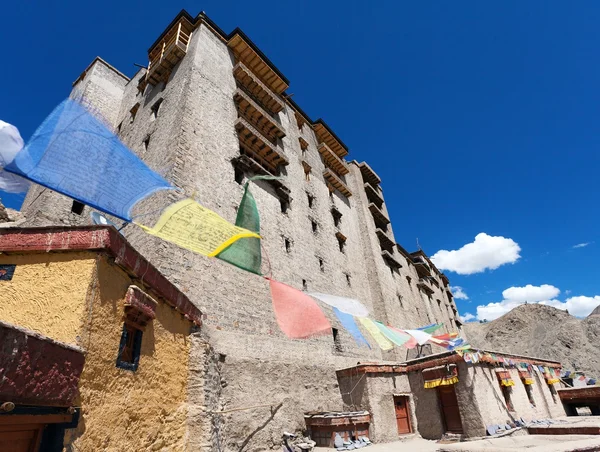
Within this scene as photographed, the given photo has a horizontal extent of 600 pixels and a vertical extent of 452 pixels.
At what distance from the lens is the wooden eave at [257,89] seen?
1767 cm

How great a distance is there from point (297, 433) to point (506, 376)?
8.72 metres

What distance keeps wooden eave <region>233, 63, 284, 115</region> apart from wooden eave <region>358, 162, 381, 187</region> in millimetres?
12199

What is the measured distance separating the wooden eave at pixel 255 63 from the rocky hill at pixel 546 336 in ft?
160

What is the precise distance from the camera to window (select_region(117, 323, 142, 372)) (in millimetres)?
4766

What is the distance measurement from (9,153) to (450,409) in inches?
583

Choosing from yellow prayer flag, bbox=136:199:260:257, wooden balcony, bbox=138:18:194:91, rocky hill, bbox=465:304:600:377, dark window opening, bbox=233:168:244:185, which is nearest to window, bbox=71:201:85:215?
dark window opening, bbox=233:168:244:185

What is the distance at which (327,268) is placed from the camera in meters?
17.9

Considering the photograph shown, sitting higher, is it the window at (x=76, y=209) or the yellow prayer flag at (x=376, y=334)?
the window at (x=76, y=209)

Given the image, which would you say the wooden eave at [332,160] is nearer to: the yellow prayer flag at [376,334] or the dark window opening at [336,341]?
the dark window opening at [336,341]

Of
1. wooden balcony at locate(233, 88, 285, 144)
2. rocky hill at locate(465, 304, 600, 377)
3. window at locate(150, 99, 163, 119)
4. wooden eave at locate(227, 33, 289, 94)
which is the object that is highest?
wooden eave at locate(227, 33, 289, 94)

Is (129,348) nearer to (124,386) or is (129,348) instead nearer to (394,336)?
(124,386)

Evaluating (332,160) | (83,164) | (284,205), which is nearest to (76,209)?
(284,205)

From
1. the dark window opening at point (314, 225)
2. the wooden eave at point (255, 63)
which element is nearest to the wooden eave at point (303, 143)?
the wooden eave at point (255, 63)

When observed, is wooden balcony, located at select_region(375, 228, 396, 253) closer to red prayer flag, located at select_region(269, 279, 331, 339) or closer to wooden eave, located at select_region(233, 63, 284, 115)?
wooden eave, located at select_region(233, 63, 284, 115)
